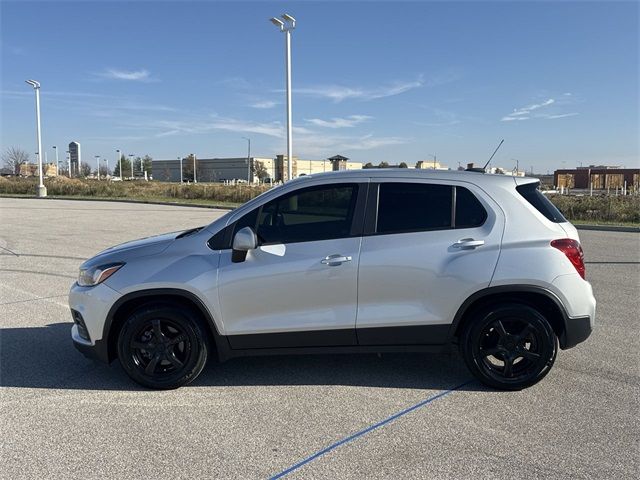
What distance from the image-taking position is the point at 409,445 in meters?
3.35

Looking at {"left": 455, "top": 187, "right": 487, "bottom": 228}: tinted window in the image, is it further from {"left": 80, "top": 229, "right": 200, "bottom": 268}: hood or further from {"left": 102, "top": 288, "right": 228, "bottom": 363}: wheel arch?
{"left": 80, "top": 229, "right": 200, "bottom": 268}: hood

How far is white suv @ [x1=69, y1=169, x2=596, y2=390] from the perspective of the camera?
4039mm

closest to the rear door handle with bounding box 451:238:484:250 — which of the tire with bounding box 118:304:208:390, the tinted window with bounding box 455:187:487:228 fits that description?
the tinted window with bounding box 455:187:487:228

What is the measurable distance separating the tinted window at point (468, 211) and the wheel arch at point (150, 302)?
2132 millimetres

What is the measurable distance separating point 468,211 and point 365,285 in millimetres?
1032

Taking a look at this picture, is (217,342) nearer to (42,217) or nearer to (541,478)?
(541,478)

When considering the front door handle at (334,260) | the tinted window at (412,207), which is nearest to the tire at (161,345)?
the front door handle at (334,260)

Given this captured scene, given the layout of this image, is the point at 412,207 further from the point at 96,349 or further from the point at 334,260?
the point at 96,349

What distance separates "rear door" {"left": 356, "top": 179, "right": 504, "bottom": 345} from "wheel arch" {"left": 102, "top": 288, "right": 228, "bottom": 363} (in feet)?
3.86

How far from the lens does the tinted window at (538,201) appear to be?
4.23 metres

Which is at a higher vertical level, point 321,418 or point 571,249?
point 571,249

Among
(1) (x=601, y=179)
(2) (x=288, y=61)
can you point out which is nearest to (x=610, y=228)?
(2) (x=288, y=61)

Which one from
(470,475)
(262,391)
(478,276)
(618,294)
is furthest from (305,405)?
(618,294)

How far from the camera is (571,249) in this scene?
409 centimetres
